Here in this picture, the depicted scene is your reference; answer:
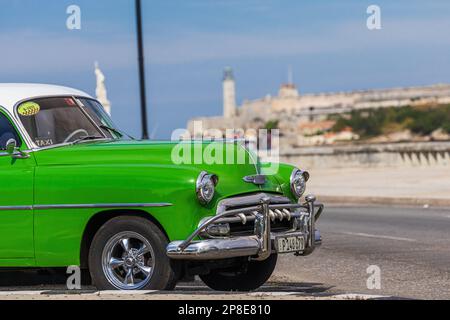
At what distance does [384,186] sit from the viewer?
32469mm

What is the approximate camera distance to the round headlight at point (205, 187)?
9.48 metres

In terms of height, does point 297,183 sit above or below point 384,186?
above

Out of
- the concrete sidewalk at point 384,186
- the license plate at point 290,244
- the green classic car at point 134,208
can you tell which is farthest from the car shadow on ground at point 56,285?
the concrete sidewalk at point 384,186

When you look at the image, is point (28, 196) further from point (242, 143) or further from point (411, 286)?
point (411, 286)

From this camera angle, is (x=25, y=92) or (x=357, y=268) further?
(x=357, y=268)

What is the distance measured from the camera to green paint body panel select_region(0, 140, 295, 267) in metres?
9.52

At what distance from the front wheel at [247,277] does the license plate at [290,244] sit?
2.14ft

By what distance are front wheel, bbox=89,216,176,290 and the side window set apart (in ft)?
4.42

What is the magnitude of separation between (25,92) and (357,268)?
172 inches

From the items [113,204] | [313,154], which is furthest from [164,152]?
[313,154]

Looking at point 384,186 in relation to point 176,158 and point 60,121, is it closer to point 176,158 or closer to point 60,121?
point 60,121

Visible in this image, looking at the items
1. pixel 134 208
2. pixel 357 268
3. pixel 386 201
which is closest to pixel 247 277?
pixel 134 208

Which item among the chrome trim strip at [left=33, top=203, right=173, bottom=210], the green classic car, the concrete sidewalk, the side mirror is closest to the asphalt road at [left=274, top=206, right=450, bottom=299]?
the green classic car

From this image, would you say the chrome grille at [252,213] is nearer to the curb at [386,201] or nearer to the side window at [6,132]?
the side window at [6,132]
